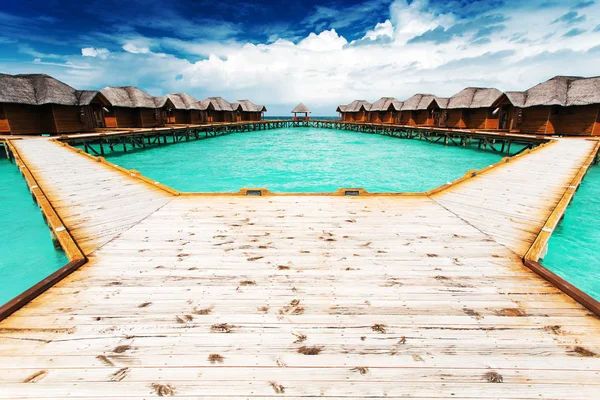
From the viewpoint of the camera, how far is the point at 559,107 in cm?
2345

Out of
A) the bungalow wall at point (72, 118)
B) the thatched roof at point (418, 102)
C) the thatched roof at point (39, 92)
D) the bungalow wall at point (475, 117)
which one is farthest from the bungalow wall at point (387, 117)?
the bungalow wall at point (72, 118)

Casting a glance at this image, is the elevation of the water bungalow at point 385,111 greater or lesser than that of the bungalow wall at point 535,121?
greater

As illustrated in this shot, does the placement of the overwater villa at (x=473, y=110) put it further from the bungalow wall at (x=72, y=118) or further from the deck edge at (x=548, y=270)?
the bungalow wall at (x=72, y=118)

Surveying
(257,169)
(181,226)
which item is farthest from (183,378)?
(257,169)

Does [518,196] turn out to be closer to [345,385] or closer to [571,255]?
[571,255]

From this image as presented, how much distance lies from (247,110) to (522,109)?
1750 inches

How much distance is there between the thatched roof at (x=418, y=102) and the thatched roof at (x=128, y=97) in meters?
34.1

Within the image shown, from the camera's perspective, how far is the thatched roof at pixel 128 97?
28.9 metres

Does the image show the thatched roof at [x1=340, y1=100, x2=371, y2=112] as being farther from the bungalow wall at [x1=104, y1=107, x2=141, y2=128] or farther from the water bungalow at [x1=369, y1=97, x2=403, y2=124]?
the bungalow wall at [x1=104, y1=107, x2=141, y2=128]

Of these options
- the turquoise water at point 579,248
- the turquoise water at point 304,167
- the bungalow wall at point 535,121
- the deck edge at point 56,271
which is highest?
the bungalow wall at point 535,121

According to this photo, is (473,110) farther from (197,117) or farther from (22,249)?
(22,249)

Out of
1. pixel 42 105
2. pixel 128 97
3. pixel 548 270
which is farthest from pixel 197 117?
pixel 548 270

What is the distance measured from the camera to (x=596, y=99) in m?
21.1

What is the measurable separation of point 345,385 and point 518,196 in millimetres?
7058
